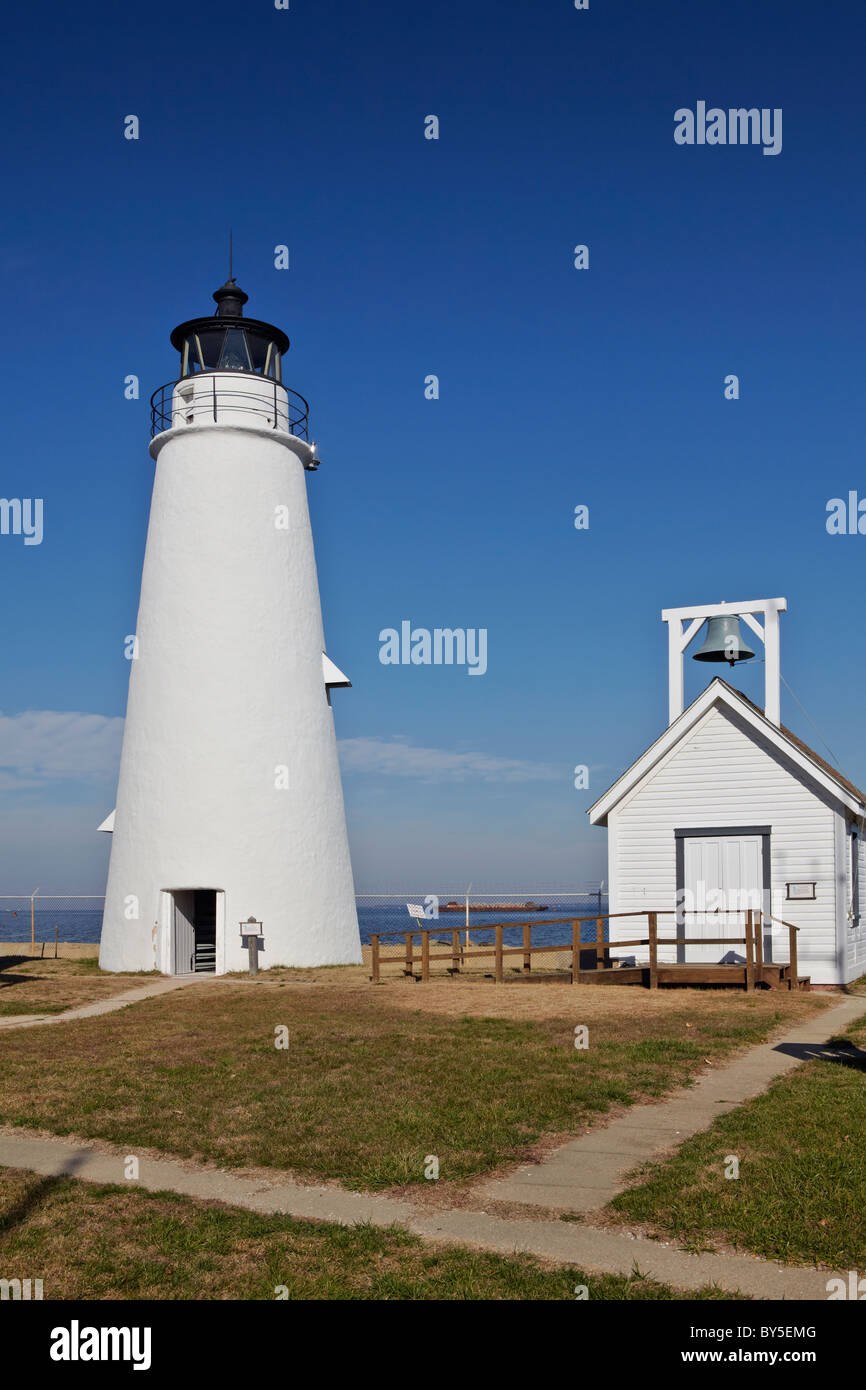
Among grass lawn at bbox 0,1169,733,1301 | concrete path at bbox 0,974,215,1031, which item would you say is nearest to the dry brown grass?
concrete path at bbox 0,974,215,1031

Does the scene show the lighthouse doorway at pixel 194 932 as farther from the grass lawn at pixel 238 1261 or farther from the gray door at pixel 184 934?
the grass lawn at pixel 238 1261

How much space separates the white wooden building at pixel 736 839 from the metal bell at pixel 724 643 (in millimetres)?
957

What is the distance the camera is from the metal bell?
2269 centimetres

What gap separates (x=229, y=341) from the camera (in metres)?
27.5

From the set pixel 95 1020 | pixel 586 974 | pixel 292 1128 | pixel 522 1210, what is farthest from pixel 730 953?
pixel 522 1210

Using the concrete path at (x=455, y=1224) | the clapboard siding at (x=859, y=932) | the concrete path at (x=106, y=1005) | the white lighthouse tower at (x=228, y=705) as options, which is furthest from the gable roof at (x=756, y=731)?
the concrete path at (x=455, y=1224)

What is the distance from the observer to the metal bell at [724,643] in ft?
74.4

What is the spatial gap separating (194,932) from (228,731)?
520cm

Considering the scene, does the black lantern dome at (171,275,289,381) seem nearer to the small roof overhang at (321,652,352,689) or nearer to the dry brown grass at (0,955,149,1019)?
the small roof overhang at (321,652,352,689)

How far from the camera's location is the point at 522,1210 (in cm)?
714

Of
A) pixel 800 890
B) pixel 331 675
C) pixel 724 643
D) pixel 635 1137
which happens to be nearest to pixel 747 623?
pixel 724 643

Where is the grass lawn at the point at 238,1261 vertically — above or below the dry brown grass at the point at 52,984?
above
